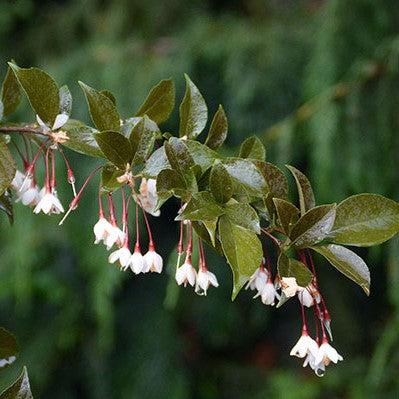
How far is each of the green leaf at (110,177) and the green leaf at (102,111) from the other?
24mm

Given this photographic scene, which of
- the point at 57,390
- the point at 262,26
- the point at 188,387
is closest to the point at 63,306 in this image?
the point at 57,390

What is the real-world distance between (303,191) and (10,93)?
0.62 feet

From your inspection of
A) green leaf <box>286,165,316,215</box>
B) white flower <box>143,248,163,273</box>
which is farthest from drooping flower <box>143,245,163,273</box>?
green leaf <box>286,165,316,215</box>

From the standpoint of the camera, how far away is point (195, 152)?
1.43ft

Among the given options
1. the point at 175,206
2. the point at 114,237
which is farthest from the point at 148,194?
the point at 175,206

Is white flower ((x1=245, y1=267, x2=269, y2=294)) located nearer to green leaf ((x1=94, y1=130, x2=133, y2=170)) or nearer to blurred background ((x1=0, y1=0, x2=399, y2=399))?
green leaf ((x1=94, y1=130, x2=133, y2=170))

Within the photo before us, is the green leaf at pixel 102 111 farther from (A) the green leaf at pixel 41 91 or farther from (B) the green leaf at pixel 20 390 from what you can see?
(B) the green leaf at pixel 20 390

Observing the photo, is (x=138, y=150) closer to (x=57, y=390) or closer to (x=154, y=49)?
(x=154, y=49)

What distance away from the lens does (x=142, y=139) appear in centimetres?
44

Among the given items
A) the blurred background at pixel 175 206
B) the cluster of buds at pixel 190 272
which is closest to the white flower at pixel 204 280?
the cluster of buds at pixel 190 272

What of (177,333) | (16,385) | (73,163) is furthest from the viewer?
(177,333)

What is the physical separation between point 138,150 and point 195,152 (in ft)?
0.10

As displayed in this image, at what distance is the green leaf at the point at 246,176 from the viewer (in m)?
0.41

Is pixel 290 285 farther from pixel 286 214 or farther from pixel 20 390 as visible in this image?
pixel 20 390
